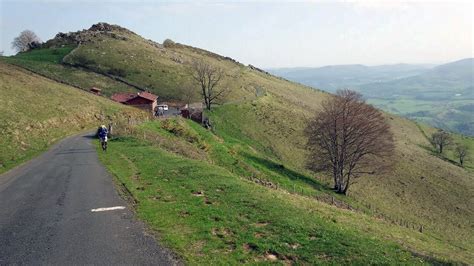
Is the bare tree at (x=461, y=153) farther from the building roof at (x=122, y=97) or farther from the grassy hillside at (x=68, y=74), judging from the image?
the grassy hillside at (x=68, y=74)

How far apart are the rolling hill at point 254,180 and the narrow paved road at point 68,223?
1.17 metres

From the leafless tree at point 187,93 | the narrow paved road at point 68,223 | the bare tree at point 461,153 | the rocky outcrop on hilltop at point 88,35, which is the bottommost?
the bare tree at point 461,153

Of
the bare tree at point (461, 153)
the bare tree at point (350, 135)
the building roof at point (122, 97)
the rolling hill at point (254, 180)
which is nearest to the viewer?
the rolling hill at point (254, 180)

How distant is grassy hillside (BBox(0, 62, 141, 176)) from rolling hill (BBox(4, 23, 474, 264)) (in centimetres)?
859

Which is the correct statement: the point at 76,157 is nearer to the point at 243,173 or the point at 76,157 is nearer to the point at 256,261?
the point at 243,173

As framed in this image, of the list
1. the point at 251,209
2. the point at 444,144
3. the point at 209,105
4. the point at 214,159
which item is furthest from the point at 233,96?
the point at 251,209

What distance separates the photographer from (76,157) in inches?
1359

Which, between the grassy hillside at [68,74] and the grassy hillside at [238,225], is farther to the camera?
the grassy hillside at [68,74]

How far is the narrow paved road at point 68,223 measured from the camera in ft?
49.0

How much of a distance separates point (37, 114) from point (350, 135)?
3870cm

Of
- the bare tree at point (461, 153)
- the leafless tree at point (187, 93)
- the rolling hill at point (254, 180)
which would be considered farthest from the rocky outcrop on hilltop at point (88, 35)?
the bare tree at point (461, 153)

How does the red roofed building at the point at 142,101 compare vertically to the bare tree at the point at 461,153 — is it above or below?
above

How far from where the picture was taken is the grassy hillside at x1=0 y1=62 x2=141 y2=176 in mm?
37625

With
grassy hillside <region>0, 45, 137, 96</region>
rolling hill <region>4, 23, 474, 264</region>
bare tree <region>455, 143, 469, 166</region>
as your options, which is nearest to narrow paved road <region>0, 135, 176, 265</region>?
rolling hill <region>4, 23, 474, 264</region>
